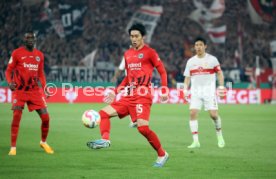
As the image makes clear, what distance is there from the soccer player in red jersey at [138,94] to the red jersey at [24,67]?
2.38 metres

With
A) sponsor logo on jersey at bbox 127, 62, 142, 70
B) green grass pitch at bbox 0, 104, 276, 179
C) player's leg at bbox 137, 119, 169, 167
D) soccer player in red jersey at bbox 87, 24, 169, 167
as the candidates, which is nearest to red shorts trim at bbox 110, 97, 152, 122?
soccer player in red jersey at bbox 87, 24, 169, 167

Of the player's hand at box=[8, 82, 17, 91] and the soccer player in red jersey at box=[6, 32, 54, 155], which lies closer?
the player's hand at box=[8, 82, 17, 91]

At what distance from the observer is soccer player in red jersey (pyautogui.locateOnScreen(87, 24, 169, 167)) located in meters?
10.7

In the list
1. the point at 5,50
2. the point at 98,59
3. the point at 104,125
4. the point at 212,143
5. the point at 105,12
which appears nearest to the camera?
the point at 104,125

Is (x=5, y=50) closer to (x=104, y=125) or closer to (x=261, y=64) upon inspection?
(x=261, y=64)

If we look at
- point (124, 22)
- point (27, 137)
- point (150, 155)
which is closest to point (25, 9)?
point (124, 22)

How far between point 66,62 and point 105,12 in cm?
683

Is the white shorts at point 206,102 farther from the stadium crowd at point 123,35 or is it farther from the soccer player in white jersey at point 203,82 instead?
the stadium crowd at point 123,35

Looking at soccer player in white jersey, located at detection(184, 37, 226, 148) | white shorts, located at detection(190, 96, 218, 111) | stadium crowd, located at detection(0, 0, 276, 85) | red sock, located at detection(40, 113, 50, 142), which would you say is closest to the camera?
red sock, located at detection(40, 113, 50, 142)

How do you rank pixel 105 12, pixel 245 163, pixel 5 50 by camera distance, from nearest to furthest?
pixel 245 163, pixel 5 50, pixel 105 12

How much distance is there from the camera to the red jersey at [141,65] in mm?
10828

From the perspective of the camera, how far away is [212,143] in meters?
15.6

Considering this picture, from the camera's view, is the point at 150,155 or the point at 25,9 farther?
the point at 25,9

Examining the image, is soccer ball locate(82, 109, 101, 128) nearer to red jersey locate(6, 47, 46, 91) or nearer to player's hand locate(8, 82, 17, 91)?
player's hand locate(8, 82, 17, 91)
